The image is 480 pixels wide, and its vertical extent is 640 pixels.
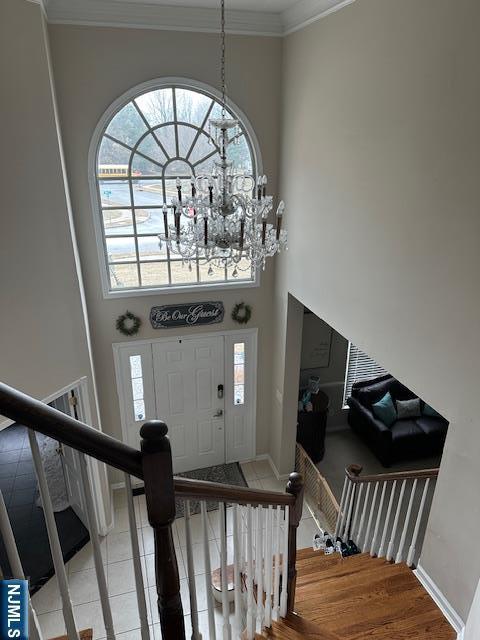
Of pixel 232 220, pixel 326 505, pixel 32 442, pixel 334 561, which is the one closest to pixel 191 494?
Result: pixel 32 442

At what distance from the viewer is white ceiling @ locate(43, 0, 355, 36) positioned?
4.15 meters

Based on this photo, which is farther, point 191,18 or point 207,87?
point 207,87

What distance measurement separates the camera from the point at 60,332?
4.41 metres

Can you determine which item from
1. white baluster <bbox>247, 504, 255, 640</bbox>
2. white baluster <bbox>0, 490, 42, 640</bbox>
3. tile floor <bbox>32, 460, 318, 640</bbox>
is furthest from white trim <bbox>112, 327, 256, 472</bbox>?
white baluster <bbox>0, 490, 42, 640</bbox>

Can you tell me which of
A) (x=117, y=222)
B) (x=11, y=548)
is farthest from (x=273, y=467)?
(x=11, y=548)

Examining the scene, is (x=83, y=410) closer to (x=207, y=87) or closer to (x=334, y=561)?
(x=334, y=561)

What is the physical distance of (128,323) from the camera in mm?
5398

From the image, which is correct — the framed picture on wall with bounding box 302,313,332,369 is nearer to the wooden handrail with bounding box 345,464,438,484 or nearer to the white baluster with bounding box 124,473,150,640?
the wooden handrail with bounding box 345,464,438,484

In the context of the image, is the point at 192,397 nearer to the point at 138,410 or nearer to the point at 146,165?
the point at 138,410

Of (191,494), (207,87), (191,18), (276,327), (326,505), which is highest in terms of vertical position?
(191,18)

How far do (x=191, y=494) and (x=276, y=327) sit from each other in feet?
14.9

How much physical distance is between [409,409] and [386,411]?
450 mm

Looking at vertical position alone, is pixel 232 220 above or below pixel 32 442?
above

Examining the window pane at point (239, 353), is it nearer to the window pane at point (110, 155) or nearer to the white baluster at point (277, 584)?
the window pane at point (110, 155)
